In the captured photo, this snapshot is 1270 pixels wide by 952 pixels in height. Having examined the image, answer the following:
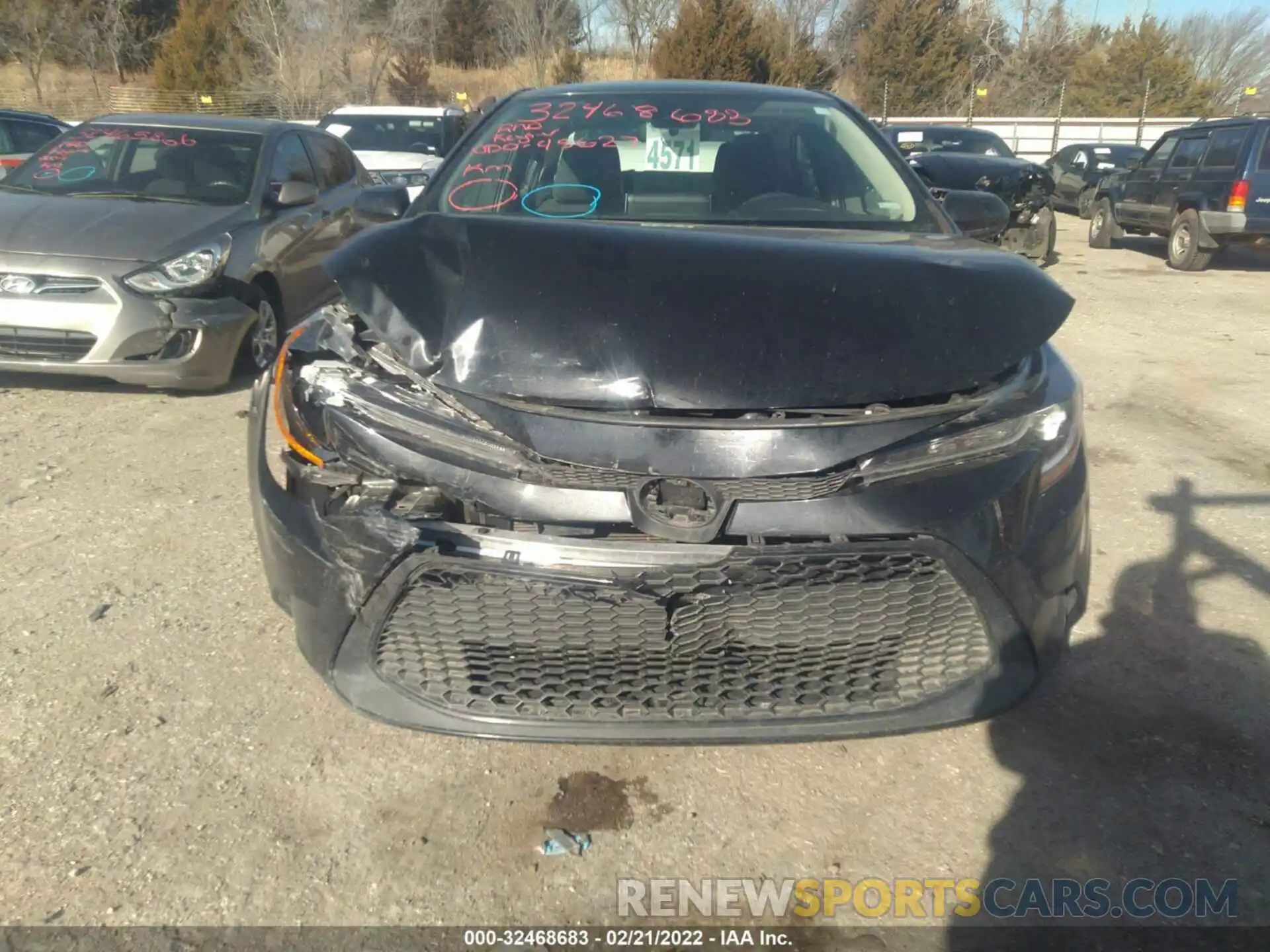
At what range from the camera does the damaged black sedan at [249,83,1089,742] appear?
1.89m

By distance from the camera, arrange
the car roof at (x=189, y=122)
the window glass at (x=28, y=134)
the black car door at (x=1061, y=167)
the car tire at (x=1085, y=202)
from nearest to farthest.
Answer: the car roof at (x=189, y=122) → the window glass at (x=28, y=134) → the car tire at (x=1085, y=202) → the black car door at (x=1061, y=167)

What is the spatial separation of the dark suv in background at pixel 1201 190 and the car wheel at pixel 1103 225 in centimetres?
27

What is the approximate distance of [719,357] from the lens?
1969 mm

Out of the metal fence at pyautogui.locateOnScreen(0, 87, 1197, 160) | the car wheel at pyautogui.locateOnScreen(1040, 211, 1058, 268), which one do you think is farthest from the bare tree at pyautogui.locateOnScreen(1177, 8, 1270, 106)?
the car wheel at pyautogui.locateOnScreen(1040, 211, 1058, 268)

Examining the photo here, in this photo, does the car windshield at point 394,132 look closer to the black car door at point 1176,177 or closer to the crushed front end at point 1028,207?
the crushed front end at point 1028,207

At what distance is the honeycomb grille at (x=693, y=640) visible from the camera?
189cm

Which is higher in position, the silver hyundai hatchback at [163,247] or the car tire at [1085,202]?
the silver hyundai hatchback at [163,247]

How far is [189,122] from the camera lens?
636 centimetres

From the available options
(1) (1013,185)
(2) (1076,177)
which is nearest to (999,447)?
(1) (1013,185)

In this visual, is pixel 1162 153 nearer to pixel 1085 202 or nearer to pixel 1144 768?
pixel 1085 202

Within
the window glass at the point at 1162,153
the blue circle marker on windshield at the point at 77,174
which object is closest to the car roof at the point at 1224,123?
the window glass at the point at 1162,153

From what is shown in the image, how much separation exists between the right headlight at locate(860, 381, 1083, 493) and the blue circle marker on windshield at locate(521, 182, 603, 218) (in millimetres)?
1582

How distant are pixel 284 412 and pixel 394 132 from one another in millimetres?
11503

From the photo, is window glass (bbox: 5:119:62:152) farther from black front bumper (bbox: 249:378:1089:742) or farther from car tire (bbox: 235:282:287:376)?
black front bumper (bbox: 249:378:1089:742)
